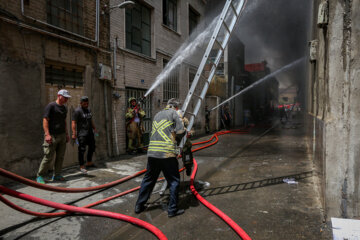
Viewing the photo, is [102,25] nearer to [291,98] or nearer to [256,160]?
[256,160]

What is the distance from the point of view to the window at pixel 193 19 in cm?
1388

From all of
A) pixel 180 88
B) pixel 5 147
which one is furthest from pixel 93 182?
pixel 180 88

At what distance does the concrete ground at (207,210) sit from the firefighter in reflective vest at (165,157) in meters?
0.25

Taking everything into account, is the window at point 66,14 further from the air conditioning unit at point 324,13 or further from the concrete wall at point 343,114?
the concrete wall at point 343,114

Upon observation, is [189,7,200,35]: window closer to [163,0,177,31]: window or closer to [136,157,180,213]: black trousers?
[163,0,177,31]: window

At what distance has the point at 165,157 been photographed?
353cm

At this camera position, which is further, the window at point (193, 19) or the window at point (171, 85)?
the window at point (193, 19)

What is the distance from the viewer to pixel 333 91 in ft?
10.2

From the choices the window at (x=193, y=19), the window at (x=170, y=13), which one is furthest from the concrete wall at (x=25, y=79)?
the window at (x=193, y=19)

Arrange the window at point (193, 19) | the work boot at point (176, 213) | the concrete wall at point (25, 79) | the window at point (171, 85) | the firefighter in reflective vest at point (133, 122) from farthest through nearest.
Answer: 1. the window at point (193, 19)
2. the window at point (171, 85)
3. the firefighter in reflective vest at point (133, 122)
4. the concrete wall at point (25, 79)
5. the work boot at point (176, 213)

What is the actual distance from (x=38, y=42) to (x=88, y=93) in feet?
6.15

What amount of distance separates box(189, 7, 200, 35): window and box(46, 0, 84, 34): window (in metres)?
8.02

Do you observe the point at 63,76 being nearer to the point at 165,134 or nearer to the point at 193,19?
the point at 165,134

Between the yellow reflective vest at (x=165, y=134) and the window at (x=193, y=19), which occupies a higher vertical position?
the window at (x=193, y=19)
